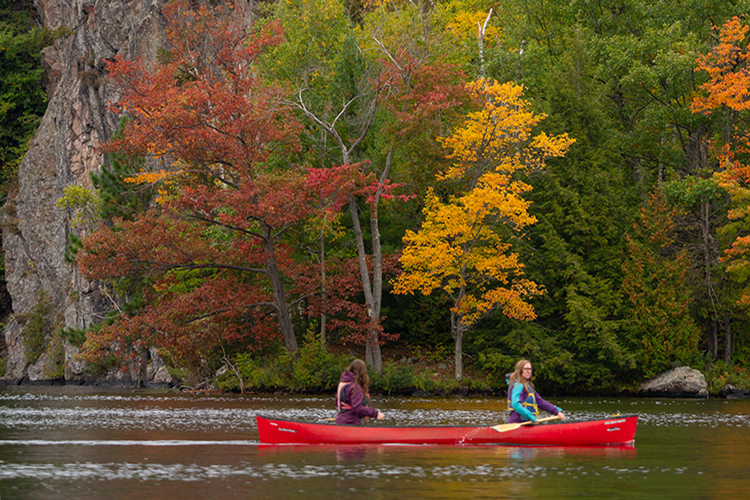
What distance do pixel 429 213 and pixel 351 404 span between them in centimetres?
2185

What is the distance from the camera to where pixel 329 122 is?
3950 cm

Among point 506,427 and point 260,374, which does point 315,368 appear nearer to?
point 260,374

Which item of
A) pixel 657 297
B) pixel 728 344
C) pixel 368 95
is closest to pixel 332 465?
pixel 657 297

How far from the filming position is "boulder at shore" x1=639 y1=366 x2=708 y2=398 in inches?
1377

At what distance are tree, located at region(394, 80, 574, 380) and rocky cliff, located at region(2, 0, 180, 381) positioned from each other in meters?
30.8

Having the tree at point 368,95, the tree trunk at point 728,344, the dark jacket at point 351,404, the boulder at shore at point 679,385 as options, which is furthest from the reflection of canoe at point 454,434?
the tree trunk at point 728,344

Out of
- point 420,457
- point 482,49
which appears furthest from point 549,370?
point 420,457

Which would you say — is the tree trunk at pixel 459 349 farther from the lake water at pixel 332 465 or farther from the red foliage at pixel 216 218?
the lake water at pixel 332 465

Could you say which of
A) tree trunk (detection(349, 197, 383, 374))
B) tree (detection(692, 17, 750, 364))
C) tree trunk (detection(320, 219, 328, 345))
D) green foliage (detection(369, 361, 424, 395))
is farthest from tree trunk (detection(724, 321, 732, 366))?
tree trunk (detection(320, 219, 328, 345))

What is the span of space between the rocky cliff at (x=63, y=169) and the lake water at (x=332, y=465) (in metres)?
42.9

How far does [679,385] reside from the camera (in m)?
35.2

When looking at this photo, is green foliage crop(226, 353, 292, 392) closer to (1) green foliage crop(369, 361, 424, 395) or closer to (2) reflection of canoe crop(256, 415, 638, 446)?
(1) green foliage crop(369, 361, 424, 395)

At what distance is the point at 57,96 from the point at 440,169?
41.6m

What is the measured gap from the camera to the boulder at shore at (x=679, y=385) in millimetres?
34969
